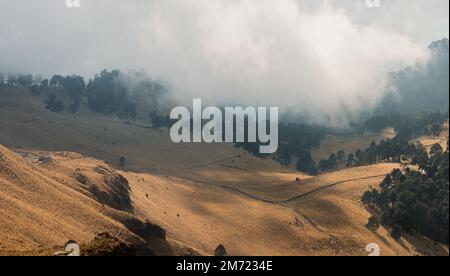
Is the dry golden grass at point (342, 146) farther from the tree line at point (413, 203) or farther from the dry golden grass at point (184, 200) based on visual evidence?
the tree line at point (413, 203)

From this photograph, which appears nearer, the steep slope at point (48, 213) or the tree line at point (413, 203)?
the steep slope at point (48, 213)

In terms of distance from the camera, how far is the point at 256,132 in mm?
175500

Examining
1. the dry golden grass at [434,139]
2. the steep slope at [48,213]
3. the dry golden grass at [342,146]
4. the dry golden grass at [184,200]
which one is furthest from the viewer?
the dry golden grass at [342,146]

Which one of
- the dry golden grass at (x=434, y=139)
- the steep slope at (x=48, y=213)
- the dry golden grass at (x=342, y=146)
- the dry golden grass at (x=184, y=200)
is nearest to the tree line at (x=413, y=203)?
the dry golden grass at (x=184, y=200)

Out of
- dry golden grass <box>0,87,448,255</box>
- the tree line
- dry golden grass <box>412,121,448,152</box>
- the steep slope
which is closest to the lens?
the steep slope

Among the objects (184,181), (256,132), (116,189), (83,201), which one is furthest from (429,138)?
(83,201)

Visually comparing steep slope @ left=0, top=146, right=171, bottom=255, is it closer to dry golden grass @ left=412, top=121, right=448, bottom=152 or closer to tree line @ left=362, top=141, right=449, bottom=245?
tree line @ left=362, top=141, right=449, bottom=245

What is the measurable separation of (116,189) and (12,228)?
26.9 m

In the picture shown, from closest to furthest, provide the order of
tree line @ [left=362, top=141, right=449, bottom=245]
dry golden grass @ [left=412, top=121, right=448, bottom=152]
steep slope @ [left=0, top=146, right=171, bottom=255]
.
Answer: steep slope @ [left=0, top=146, right=171, bottom=255], tree line @ [left=362, top=141, right=449, bottom=245], dry golden grass @ [left=412, top=121, right=448, bottom=152]

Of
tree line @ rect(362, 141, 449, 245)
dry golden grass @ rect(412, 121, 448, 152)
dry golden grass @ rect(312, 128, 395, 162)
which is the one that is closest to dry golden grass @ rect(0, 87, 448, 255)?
tree line @ rect(362, 141, 449, 245)

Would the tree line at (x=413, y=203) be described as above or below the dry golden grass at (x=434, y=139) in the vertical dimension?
below

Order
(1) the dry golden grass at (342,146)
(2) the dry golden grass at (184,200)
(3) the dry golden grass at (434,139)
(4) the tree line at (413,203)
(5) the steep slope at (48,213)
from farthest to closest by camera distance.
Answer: (1) the dry golden grass at (342,146)
(3) the dry golden grass at (434,139)
(4) the tree line at (413,203)
(2) the dry golden grass at (184,200)
(5) the steep slope at (48,213)

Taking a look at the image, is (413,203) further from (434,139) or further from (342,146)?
(342,146)
